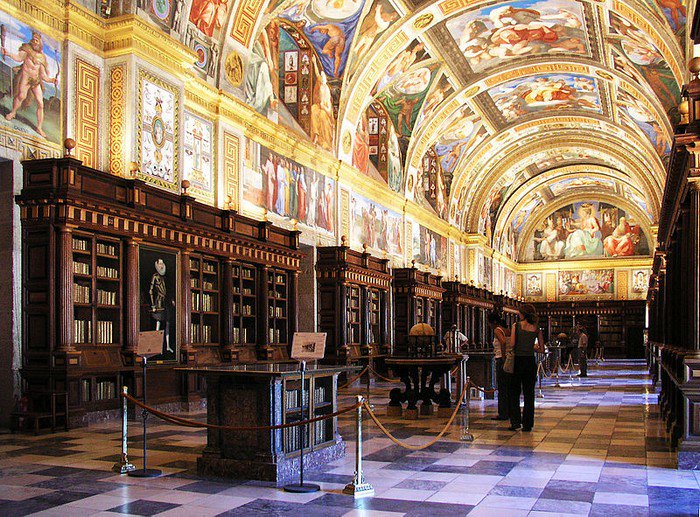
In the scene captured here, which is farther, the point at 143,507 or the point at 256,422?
the point at 256,422

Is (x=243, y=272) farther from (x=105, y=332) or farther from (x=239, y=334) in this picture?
(x=105, y=332)

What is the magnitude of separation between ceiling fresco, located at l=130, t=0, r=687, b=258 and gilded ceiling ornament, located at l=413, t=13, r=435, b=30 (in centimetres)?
4

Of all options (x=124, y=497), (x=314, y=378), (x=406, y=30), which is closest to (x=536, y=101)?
(x=406, y=30)

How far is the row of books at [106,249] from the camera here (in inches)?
457

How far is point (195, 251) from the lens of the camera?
45.7ft

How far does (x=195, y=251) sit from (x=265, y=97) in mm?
5617

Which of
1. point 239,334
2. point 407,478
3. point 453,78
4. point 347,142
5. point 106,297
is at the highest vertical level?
point 453,78

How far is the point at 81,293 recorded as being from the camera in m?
11.1

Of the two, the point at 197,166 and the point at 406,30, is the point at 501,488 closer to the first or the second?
the point at 197,166

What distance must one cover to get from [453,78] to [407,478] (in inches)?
805

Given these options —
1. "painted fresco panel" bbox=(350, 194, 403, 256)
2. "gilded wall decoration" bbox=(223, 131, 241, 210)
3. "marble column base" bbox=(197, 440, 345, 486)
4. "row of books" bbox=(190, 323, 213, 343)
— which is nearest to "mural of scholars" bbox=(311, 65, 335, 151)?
"painted fresco panel" bbox=(350, 194, 403, 256)

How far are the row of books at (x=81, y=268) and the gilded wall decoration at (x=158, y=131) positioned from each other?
7.17ft

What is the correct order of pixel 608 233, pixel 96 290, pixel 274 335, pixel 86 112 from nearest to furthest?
pixel 96 290 → pixel 86 112 → pixel 274 335 → pixel 608 233

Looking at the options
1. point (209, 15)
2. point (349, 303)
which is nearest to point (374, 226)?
point (349, 303)
